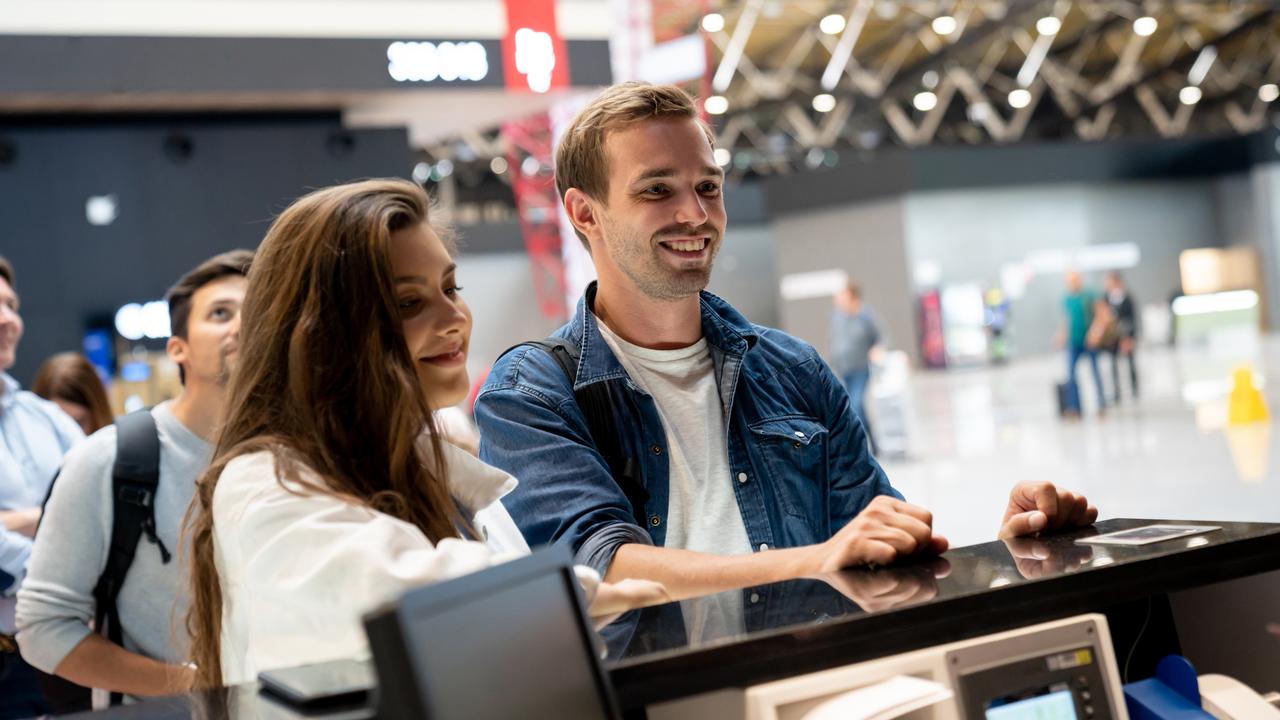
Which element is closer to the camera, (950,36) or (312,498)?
(312,498)

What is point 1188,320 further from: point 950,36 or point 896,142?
point 896,142

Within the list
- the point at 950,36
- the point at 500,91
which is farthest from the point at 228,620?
the point at 950,36

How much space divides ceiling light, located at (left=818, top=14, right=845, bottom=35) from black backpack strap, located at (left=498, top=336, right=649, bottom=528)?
2718 centimetres

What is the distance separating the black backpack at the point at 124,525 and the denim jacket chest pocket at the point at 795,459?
4.56 feet

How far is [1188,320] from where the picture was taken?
24.7 m

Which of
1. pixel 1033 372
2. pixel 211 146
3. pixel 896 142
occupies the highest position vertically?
pixel 896 142

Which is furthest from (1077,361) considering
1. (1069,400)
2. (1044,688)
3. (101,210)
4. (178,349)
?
(1044,688)

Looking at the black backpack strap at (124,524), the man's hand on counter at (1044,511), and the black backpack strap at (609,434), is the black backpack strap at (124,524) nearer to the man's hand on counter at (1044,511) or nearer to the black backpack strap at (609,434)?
the black backpack strap at (609,434)

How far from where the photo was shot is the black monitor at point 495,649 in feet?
3.32

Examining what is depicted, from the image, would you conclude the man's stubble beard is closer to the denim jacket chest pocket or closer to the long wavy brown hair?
the denim jacket chest pocket

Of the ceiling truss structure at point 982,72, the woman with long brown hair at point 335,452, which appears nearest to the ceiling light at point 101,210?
the woman with long brown hair at point 335,452

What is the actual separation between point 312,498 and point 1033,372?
79.2ft

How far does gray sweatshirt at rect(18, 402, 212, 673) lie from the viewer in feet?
8.82

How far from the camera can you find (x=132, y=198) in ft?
32.6
